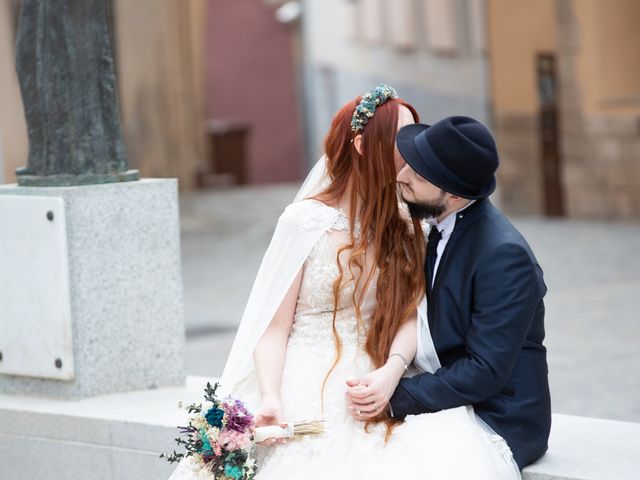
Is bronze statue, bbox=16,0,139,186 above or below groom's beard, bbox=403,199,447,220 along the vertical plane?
above

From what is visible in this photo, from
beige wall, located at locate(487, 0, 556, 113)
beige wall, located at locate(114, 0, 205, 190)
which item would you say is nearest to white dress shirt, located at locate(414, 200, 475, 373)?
beige wall, located at locate(487, 0, 556, 113)

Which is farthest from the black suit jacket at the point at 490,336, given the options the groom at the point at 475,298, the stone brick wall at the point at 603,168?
the stone brick wall at the point at 603,168

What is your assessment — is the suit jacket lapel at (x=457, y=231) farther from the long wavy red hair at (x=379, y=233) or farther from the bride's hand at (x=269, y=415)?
the bride's hand at (x=269, y=415)

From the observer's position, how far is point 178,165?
73.3ft

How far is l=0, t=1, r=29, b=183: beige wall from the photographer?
15836 millimetres

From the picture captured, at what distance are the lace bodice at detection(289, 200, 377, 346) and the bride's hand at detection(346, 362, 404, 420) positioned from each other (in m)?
0.23

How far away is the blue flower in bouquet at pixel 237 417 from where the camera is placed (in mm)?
3500

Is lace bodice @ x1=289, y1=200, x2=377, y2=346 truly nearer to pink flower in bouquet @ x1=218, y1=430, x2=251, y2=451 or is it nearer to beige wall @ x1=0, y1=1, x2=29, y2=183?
pink flower in bouquet @ x1=218, y1=430, x2=251, y2=451

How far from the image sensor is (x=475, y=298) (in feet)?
11.9

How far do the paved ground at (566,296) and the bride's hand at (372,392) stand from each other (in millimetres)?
2910

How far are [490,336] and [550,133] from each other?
12.1 metres

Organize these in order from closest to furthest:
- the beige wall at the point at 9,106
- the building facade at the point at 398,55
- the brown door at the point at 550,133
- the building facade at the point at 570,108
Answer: the building facade at the point at 570,108, the brown door at the point at 550,133, the beige wall at the point at 9,106, the building facade at the point at 398,55

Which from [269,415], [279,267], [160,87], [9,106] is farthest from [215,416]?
[160,87]

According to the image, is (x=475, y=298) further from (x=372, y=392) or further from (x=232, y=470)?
(x=232, y=470)
